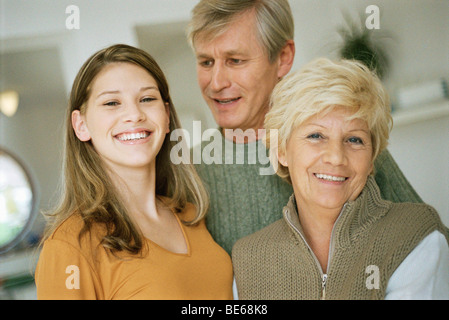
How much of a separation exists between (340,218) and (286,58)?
0.54 metres

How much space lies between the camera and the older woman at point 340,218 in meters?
1.03

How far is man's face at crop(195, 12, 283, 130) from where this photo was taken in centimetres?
133

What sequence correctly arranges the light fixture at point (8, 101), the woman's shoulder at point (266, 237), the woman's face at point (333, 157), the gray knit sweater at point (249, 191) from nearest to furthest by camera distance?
the woman's face at point (333, 157)
the woman's shoulder at point (266, 237)
the gray knit sweater at point (249, 191)
the light fixture at point (8, 101)

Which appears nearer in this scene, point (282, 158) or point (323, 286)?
point (323, 286)

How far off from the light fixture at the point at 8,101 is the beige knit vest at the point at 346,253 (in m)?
0.93

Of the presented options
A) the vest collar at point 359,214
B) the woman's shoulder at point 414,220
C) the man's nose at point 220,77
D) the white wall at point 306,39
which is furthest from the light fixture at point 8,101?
the woman's shoulder at point 414,220

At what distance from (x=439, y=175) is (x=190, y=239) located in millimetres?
752

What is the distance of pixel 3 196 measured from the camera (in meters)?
1.58

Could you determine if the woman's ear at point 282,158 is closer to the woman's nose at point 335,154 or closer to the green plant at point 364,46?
the woman's nose at point 335,154

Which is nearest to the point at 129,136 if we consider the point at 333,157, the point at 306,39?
the point at 333,157

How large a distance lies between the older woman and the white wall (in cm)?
25

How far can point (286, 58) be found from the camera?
138 centimetres

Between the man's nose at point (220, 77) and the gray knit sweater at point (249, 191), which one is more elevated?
the man's nose at point (220, 77)

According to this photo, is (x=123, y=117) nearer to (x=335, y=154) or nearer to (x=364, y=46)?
(x=335, y=154)
